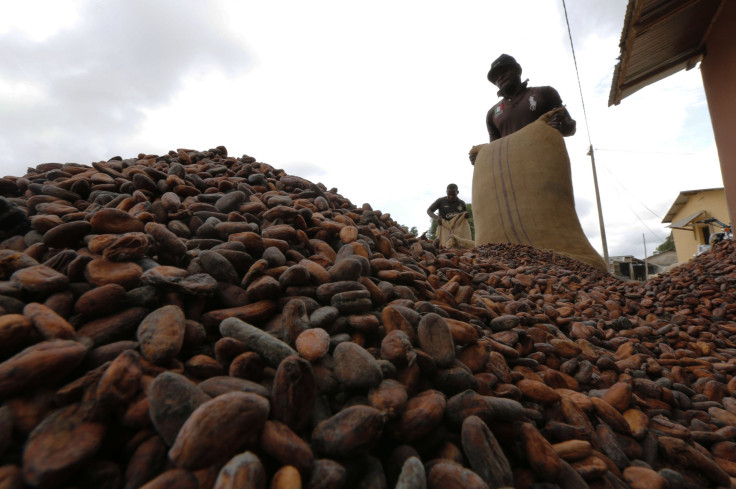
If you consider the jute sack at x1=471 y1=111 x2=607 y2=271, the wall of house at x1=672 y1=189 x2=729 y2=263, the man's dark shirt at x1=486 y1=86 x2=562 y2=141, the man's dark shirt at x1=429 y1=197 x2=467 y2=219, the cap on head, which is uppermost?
the wall of house at x1=672 y1=189 x2=729 y2=263

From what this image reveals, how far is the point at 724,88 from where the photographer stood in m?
2.74

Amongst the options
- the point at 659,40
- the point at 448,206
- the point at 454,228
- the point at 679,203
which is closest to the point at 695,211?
the point at 679,203

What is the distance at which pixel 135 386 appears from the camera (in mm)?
478

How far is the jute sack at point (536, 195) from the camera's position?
10.8 feet

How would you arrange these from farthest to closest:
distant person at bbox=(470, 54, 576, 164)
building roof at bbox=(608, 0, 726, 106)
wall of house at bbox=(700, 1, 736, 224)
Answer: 1. distant person at bbox=(470, 54, 576, 164)
2. wall of house at bbox=(700, 1, 736, 224)
3. building roof at bbox=(608, 0, 726, 106)

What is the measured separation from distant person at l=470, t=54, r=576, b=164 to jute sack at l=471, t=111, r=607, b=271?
260mm

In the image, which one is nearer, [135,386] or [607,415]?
[135,386]

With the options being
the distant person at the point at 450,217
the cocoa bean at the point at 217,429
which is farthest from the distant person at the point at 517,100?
the cocoa bean at the point at 217,429

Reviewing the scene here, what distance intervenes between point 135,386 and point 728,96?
397 centimetres

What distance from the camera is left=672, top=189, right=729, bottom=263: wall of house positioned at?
9058mm

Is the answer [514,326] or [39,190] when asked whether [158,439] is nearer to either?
[514,326]

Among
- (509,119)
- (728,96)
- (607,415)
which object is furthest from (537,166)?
(607,415)

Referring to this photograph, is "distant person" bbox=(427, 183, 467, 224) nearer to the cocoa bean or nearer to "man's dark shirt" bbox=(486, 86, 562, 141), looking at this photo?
"man's dark shirt" bbox=(486, 86, 562, 141)

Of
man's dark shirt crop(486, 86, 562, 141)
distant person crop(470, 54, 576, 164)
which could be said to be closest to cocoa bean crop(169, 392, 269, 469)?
distant person crop(470, 54, 576, 164)
